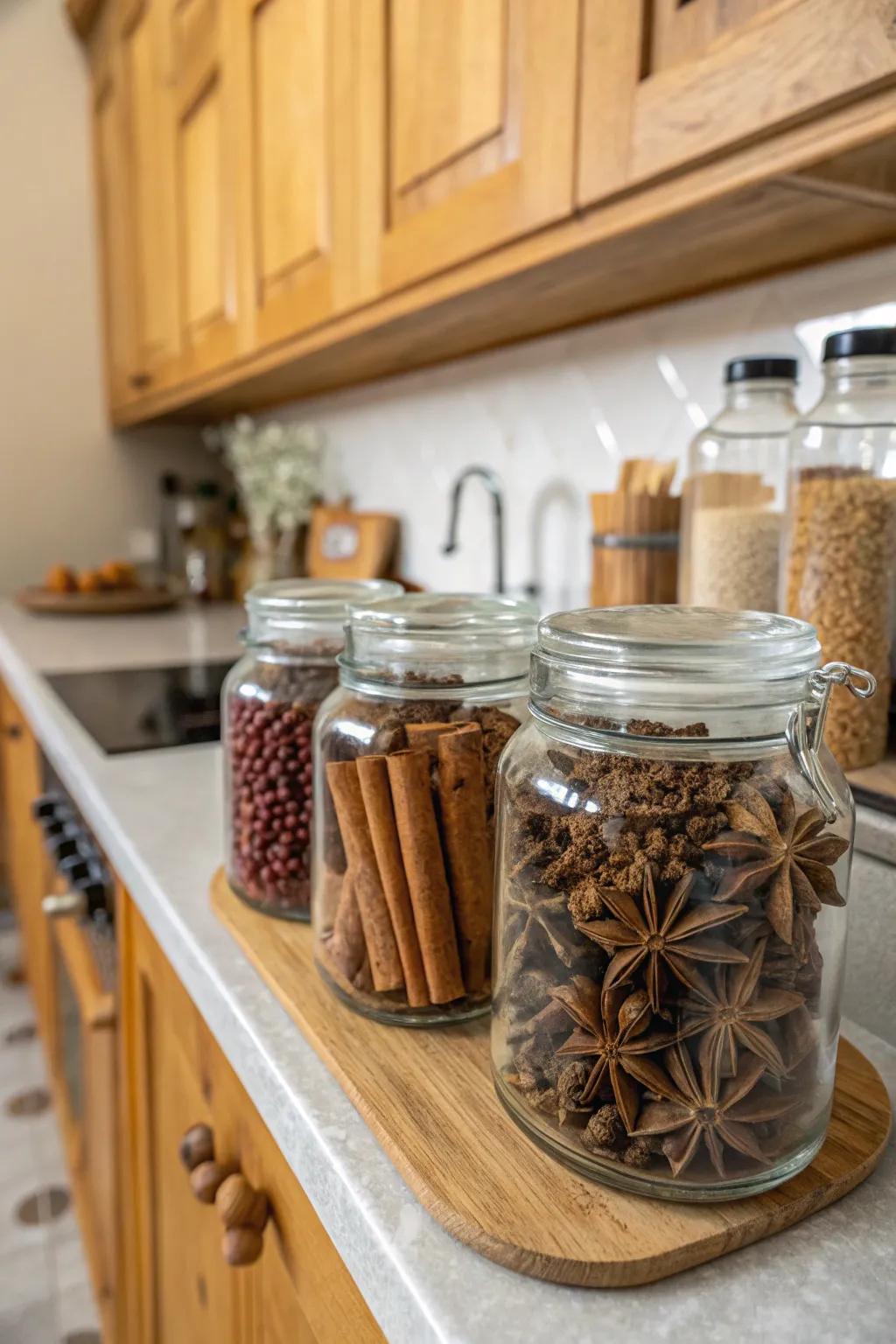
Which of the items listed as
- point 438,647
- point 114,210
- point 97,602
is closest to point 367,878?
point 438,647

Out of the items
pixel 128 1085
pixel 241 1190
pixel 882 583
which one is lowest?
pixel 128 1085

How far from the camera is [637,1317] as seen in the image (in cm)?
35

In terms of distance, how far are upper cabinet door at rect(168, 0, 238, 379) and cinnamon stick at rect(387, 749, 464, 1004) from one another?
1.28 meters

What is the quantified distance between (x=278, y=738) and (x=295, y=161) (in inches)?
40.9

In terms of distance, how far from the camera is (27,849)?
1.75 m

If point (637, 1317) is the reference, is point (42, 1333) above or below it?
below

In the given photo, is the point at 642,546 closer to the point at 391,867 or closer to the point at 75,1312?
the point at 391,867

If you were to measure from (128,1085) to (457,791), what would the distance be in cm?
66

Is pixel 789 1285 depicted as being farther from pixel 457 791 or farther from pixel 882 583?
pixel 882 583

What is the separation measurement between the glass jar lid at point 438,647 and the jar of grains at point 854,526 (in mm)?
243

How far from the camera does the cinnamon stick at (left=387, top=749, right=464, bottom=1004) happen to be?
Result: 1.61ft

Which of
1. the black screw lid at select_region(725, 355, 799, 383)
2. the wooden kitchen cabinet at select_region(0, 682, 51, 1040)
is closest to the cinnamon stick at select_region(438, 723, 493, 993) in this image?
the black screw lid at select_region(725, 355, 799, 383)

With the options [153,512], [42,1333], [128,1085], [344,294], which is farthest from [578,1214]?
[153,512]

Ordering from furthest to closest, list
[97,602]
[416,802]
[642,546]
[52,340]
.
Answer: [52,340], [97,602], [642,546], [416,802]
